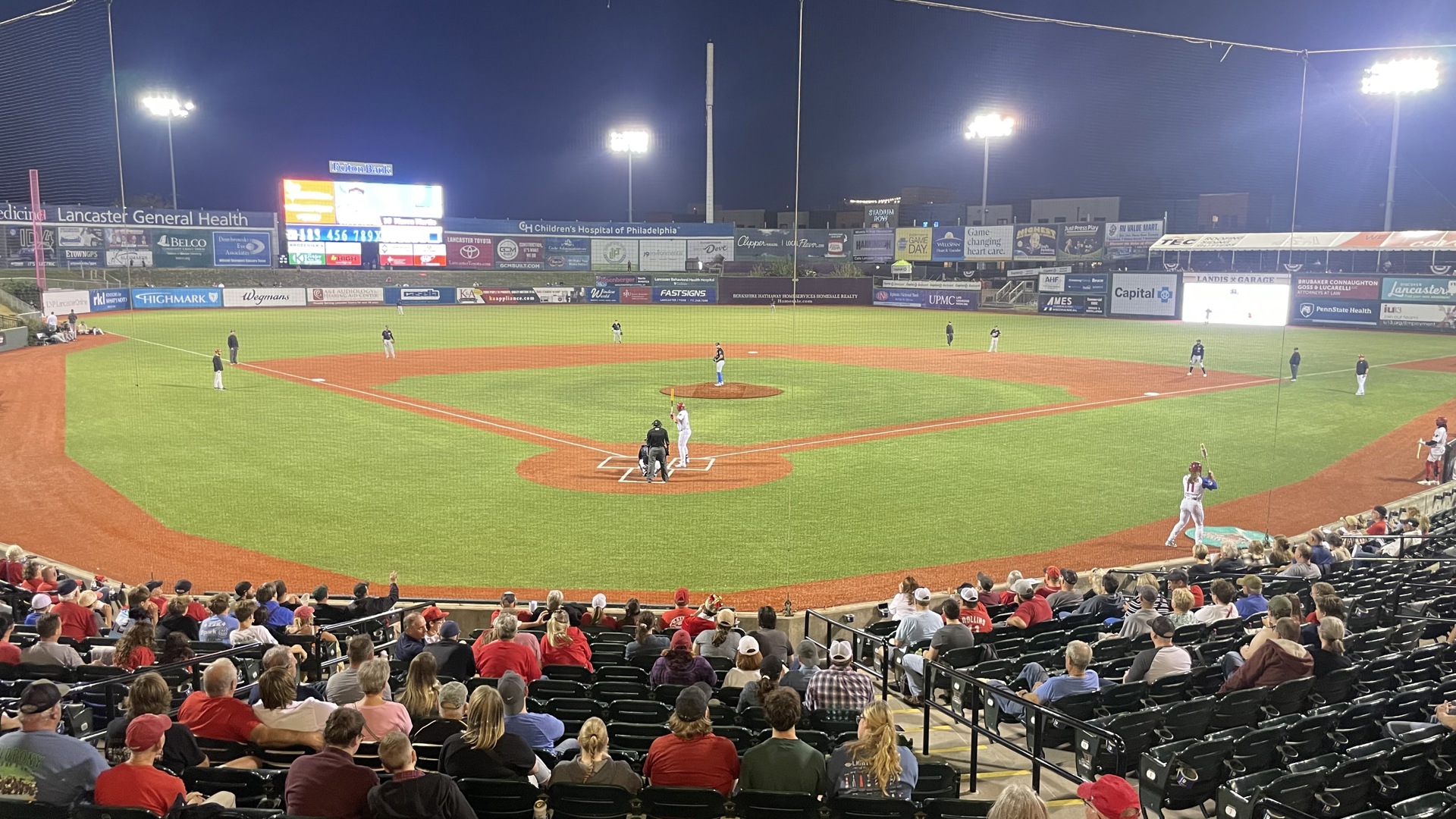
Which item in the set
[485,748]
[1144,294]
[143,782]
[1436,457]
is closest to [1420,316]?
[1144,294]

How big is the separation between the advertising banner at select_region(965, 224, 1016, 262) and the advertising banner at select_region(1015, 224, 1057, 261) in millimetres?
697

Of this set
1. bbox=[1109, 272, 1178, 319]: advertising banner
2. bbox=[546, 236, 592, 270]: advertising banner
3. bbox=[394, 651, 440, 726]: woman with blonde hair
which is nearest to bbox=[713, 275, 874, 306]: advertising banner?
bbox=[546, 236, 592, 270]: advertising banner

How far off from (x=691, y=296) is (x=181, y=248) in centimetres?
4024

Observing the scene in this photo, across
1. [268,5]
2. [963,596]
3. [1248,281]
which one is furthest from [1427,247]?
[268,5]

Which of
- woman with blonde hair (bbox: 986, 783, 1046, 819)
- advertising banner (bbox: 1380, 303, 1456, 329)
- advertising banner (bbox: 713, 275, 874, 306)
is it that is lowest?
woman with blonde hair (bbox: 986, 783, 1046, 819)

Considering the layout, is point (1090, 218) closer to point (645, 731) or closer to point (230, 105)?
point (230, 105)

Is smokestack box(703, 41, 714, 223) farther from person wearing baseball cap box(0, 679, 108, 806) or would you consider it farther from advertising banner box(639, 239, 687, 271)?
person wearing baseball cap box(0, 679, 108, 806)

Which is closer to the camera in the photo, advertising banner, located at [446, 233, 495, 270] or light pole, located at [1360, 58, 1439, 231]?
light pole, located at [1360, 58, 1439, 231]

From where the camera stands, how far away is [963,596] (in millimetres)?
9352

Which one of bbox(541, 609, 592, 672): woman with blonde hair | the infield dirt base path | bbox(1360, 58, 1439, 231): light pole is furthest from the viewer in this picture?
bbox(1360, 58, 1439, 231): light pole

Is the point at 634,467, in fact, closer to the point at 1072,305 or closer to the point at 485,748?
the point at 485,748

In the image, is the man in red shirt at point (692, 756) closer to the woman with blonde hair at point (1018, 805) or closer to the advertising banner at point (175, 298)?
the woman with blonde hair at point (1018, 805)

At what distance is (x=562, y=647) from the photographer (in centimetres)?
817

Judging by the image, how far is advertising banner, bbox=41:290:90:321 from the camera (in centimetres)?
5312
